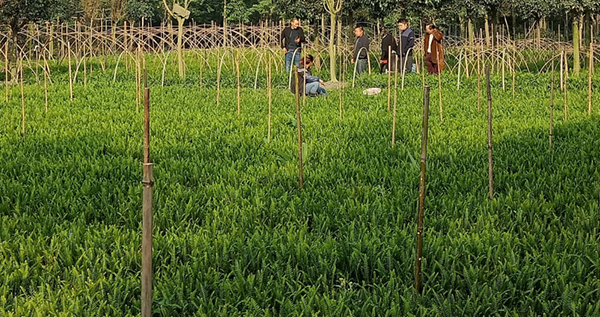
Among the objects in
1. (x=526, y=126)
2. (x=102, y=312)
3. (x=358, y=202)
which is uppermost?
(x=526, y=126)

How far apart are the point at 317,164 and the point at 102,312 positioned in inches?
96.8

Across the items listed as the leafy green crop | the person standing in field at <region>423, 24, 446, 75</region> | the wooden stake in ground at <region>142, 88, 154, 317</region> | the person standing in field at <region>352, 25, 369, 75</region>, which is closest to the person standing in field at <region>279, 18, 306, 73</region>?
the person standing in field at <region>352, 25, 369, 75</region>

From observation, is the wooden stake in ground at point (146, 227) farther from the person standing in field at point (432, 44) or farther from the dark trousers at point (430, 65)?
the dark trousers at point (430, 65)

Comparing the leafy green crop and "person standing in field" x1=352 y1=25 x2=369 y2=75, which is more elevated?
"person standing in field" x1=352 y1=25 x2=369 y2=75

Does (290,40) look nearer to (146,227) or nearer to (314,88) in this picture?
(314,88)

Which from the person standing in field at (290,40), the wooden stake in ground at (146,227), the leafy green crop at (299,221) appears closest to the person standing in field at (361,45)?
the person standing in field at (290,40)

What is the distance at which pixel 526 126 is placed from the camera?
596cm

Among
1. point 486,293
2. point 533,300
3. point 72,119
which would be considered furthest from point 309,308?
point 72,119

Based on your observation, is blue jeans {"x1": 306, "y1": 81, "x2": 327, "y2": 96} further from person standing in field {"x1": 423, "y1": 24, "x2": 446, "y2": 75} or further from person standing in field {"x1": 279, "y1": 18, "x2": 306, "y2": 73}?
person standing in field {"x1": 279, "y1": 18, "x2": 306, "y2": 73}

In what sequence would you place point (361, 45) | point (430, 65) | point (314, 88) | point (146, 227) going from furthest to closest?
point (361, 45) → point (430, 65) → point (314, 88) → point (146, 227)

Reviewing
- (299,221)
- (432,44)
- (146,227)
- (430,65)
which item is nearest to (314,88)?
(432,44)

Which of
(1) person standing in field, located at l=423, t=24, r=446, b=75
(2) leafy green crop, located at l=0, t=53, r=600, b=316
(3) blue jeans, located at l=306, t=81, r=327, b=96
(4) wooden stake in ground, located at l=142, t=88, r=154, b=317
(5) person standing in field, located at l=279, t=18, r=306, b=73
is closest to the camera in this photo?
(4) wooden stake in ground, located at l=142, t=88, r=154, b=317

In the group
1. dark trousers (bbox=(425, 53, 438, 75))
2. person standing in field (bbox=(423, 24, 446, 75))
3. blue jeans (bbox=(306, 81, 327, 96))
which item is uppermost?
person standing in field (bbox=(423, 24, 446, 75))

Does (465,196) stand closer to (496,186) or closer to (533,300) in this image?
(496,186)
